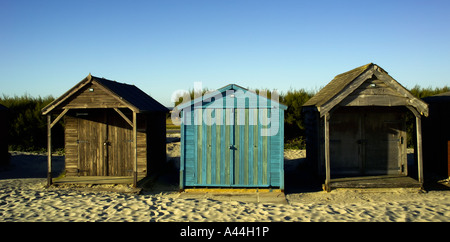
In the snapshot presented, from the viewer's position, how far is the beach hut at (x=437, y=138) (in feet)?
37.4

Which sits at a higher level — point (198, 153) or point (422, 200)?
point (198, 153)

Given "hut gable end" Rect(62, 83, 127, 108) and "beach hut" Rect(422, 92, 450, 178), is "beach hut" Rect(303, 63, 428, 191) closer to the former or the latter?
"beach hut" Rect(422, 92, 450, 178)

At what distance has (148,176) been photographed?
11633 mm

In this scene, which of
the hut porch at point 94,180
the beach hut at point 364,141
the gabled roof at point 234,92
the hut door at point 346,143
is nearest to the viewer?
the gabled roof at point 234,92

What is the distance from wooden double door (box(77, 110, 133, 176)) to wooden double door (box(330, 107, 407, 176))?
7270 millimetres

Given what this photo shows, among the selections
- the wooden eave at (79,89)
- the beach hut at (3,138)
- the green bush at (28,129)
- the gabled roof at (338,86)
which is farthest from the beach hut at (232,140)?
the green bush at (28,129)

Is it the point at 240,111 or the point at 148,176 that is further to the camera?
the point at 148,176

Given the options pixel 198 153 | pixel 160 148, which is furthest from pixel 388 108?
pixel 160 148

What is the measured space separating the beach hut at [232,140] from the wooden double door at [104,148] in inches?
117

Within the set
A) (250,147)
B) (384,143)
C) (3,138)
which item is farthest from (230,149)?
(3,138)

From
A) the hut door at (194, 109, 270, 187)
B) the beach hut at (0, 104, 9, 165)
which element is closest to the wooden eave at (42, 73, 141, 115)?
the hut door at (194, 109, 270, 187)

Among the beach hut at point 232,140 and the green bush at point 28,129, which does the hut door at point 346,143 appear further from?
the green bush at point 28,129
